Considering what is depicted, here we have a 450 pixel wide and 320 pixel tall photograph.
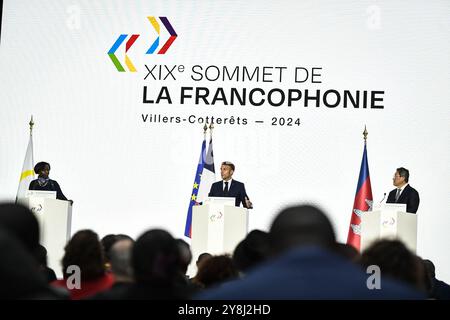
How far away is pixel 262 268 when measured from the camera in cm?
219

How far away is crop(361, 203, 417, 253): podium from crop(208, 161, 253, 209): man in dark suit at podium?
5.74 ft

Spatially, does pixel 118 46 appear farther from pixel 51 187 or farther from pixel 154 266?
pixel 154 266

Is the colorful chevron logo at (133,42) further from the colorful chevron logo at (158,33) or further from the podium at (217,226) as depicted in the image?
the podium at (217,226)

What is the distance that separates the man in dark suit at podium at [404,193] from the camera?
10.8 m

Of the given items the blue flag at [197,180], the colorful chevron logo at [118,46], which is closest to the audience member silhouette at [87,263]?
the blue flag at [197,180]

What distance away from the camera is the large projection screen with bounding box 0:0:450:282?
38.0ft

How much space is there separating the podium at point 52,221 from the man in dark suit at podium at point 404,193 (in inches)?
169

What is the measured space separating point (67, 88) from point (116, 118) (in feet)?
2.70

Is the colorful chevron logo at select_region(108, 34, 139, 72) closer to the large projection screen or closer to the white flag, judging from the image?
the large projection screen

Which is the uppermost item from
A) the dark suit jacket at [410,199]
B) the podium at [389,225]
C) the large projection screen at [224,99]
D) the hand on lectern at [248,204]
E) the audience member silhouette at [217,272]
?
the large projection screen at [224,99]

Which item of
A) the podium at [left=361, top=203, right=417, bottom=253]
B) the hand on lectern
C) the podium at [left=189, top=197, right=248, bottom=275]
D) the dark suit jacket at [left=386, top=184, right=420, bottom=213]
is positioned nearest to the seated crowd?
the podium at [left=189, top=197, right=248, bottom=275]

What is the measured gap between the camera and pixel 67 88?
11859 mm

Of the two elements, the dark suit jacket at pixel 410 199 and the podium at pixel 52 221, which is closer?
the podium at pixel 52 221

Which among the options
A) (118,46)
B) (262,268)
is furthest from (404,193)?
(262,268)
